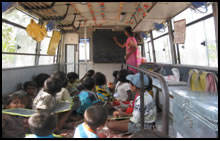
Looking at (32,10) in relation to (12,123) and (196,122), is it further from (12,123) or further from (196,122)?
(196,122)

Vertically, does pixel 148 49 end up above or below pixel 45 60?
above

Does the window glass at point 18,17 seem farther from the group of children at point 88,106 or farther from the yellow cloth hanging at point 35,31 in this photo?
the group of children at point 88,106

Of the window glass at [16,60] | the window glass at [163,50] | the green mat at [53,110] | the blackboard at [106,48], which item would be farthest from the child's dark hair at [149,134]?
the blackboard at [106,48]

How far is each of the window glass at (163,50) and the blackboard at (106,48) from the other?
5.23 ft

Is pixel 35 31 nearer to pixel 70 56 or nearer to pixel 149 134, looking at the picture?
pixel 70 56

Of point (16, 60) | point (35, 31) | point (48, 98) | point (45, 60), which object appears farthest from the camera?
point (45, 60)

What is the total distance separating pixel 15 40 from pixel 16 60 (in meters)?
0.42

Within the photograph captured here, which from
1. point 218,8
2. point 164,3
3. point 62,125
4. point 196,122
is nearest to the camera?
point 196,122

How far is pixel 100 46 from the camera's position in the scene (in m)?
6.02

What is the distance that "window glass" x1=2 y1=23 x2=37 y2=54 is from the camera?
9.53 ft

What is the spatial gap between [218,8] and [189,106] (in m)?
1.44

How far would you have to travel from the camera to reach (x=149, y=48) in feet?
17.7

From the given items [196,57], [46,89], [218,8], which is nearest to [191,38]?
[196,57]

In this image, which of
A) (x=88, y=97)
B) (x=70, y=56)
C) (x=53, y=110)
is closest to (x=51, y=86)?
(x=53, y=110)
